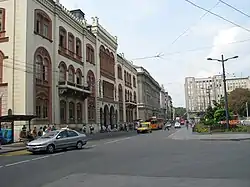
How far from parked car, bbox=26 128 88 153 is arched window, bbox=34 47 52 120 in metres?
14.9

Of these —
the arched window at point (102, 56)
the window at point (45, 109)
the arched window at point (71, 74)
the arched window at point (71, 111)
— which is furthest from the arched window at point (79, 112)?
the arched window at point (102, 56)

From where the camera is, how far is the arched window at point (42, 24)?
3678cm

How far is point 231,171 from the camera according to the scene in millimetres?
11242

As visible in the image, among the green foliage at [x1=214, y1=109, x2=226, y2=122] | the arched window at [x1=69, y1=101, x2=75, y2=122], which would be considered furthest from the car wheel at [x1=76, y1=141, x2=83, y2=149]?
the green foliage at [x1=214, y1=109, x2=226, y2=122]

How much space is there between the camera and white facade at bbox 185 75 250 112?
87831 mm

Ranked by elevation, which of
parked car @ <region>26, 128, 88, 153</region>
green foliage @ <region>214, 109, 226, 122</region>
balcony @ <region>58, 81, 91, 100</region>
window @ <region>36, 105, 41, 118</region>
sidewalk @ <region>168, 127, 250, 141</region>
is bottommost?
sidewalk @ <region>168, 127, 250, 141</region>

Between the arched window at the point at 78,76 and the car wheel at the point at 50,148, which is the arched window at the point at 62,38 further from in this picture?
the car wheel at the point at 50,148

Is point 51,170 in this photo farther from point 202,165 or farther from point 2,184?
point 202,165

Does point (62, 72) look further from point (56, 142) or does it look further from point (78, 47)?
point (56, 142)

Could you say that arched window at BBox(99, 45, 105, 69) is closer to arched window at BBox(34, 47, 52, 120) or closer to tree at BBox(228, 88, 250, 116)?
arched window at BBox(34, 47, 52, 120)

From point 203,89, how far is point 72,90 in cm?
5293

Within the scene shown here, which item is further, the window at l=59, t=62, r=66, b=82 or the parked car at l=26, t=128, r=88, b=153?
the window at l=59, t=62, r=66, b=82

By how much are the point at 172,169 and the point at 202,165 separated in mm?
1543

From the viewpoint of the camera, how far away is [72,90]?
140 feet
